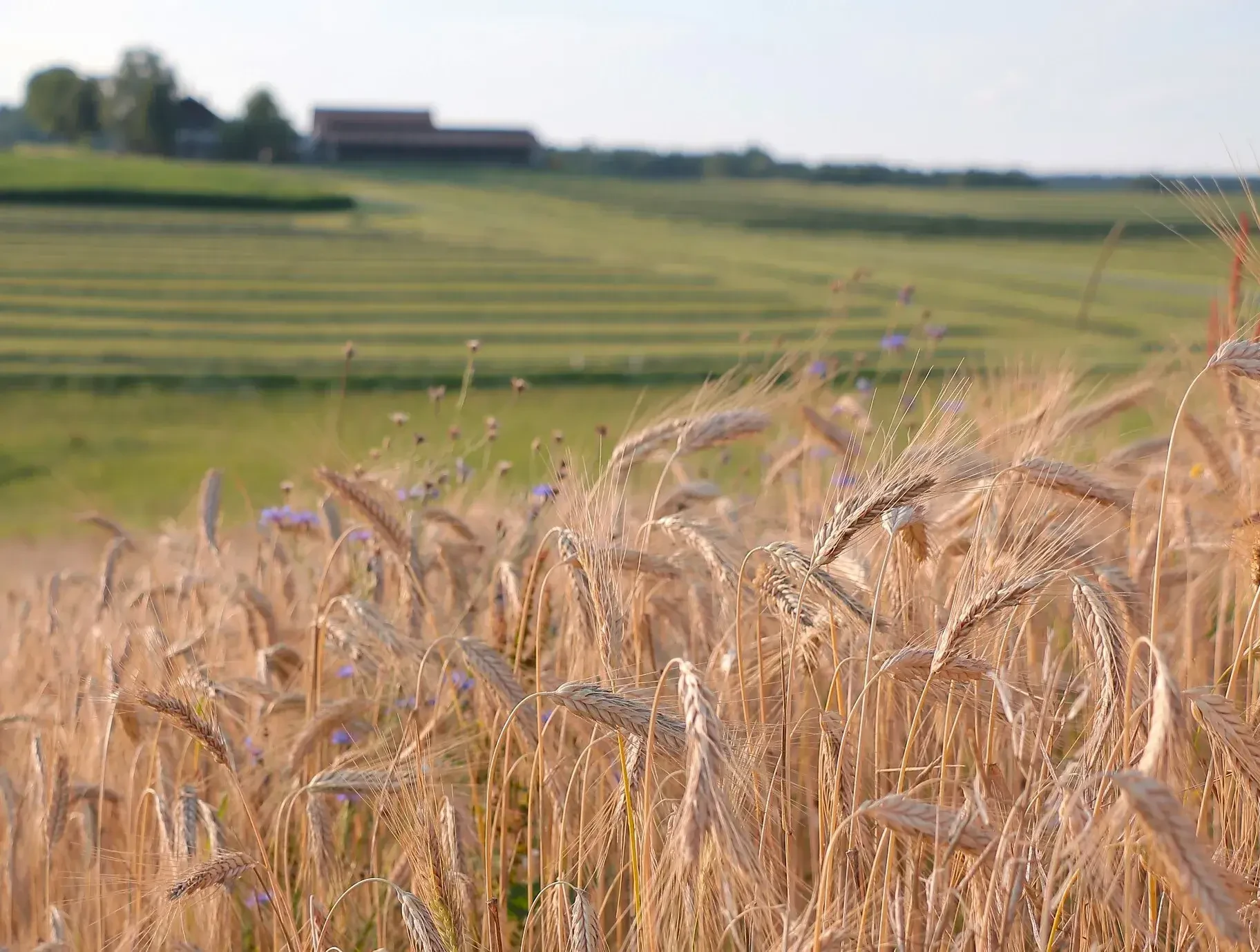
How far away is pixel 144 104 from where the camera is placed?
1570 inches

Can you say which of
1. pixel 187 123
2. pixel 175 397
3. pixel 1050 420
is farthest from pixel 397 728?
pixel 187 123

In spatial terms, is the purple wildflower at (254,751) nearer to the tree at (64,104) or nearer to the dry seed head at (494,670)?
the dry seed head at (494,670)

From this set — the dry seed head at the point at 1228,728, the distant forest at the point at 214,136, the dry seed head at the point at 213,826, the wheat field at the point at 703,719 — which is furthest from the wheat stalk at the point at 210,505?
the distant forest at the point at 214,136

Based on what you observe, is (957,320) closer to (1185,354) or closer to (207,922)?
(1185,354)

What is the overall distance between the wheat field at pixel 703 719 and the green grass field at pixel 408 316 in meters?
0.28

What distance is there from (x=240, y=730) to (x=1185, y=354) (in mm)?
2068

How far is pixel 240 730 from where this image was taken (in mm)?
1915

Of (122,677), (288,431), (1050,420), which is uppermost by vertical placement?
(1050,420)

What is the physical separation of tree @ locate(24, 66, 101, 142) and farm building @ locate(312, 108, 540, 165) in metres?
8.18

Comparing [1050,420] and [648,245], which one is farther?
[648,245]

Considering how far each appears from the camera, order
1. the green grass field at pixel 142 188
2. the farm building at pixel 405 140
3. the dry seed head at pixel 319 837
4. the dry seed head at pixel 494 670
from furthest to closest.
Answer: the farm building at pixel 405 140 < the green grass field at pixel 142 188 < the dry seed head at pixel 319 837 < the dry seed head at pixel 494 670

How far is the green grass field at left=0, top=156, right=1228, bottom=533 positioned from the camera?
6523mm

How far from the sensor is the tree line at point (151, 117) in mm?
40344

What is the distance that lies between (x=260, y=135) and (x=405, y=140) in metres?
6.02
